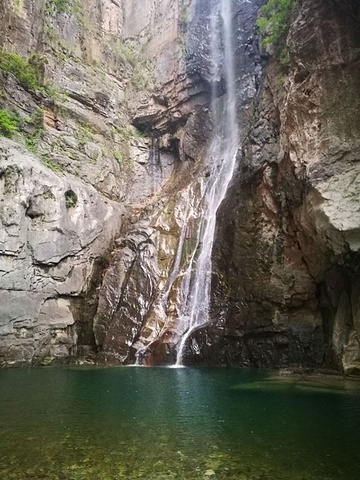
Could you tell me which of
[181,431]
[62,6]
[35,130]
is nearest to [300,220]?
[181,431]

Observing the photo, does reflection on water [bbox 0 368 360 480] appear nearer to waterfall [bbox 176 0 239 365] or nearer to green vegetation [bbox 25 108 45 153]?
waterfall [bbox 176 0 239 365]

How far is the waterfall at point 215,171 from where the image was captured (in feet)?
56.4

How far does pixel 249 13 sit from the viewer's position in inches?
Answer: 1057

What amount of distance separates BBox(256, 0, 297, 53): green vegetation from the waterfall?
6545 millimetres

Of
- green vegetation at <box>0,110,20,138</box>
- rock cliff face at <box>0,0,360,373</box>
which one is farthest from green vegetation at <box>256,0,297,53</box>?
green vegetation at <box>0,110,20,138</box>

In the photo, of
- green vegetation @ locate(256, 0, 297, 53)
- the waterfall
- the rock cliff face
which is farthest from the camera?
the waterfall

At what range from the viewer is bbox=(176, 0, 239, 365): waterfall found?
1719 cm

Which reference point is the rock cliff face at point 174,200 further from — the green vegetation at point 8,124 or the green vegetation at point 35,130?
the green vegetation at point 8,124

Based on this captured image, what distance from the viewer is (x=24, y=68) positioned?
2328 centimetres

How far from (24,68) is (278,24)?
48.2ft

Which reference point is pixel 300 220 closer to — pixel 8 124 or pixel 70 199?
pixel 70 199

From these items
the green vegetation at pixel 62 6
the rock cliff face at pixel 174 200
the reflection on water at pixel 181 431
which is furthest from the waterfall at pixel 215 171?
the green vegetation at pixel 62 6

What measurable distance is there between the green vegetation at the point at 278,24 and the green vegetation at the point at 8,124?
12.8m

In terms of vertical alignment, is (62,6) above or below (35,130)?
above
